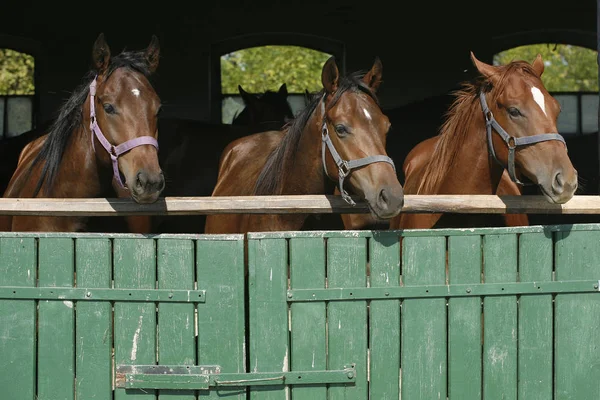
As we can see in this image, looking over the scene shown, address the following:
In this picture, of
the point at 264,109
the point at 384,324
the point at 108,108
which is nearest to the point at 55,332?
the point at 108,108

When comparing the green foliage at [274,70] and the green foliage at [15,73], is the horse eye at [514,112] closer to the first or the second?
the green foliage at [274,70]

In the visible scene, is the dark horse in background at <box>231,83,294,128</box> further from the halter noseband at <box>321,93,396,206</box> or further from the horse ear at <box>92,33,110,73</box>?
the halter noseband at <box>321,93,396,206</box>

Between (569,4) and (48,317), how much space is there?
7.19m

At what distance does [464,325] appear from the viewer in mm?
3568

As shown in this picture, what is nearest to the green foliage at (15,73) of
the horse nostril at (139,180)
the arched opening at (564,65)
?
the arched opening at (564,65)

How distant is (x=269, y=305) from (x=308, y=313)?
6.2 inches

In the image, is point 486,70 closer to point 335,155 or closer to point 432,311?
point 335,155

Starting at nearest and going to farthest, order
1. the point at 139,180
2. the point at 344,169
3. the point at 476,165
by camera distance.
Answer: the point at 139,180 < the point at 344,169 < the point at 476,165

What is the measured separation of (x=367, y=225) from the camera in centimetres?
494

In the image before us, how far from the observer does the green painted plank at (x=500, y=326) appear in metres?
3.56

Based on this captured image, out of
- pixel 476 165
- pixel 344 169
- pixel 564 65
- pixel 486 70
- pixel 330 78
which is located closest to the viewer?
pixel 344 169

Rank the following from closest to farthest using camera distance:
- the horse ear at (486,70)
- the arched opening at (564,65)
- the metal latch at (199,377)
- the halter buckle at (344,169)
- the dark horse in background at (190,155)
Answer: the metal latch at (199,377) < the halter buckle at (344,169) < the horse ear at (486,70) < the dark horse in background at (190,155) < the arched opening at (564,65)

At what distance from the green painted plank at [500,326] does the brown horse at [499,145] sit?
0.38 meters

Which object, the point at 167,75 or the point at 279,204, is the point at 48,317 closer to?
the point at 279,204
